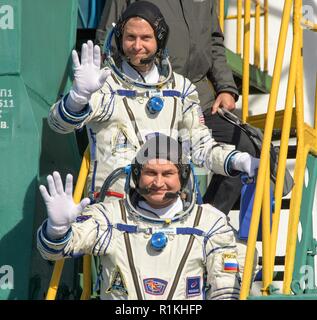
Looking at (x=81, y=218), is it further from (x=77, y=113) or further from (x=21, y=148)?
(x=21, y=148)

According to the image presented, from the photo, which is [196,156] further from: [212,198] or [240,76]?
[240,76]

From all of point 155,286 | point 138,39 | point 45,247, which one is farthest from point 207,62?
point 45,247

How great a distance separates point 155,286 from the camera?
7938mm

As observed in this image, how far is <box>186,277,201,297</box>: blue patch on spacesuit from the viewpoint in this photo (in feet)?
26.2

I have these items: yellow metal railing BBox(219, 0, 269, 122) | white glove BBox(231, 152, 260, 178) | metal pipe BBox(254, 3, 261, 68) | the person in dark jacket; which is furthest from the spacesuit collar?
metal pipe BBox(254, 3, 261, 68)

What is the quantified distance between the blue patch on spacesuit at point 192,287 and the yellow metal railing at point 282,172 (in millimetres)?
282

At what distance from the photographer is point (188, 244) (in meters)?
8.04

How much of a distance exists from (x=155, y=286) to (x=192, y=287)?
188mm

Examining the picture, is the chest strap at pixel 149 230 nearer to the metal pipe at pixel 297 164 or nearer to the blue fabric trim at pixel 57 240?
the blue fabric trim at pixel 57 240

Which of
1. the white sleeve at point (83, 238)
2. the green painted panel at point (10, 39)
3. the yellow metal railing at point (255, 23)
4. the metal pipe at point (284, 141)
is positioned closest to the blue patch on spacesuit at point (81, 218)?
the white sleeve at point (83, 238)

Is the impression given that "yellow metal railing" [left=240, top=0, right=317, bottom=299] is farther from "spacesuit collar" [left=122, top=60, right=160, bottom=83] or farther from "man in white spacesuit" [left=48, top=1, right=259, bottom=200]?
"spacesuit collar" [left=122, top=60, right=160, bottom=83]

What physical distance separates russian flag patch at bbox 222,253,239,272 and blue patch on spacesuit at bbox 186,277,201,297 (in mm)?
158

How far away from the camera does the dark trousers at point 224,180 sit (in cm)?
908

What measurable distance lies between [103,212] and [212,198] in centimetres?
119
